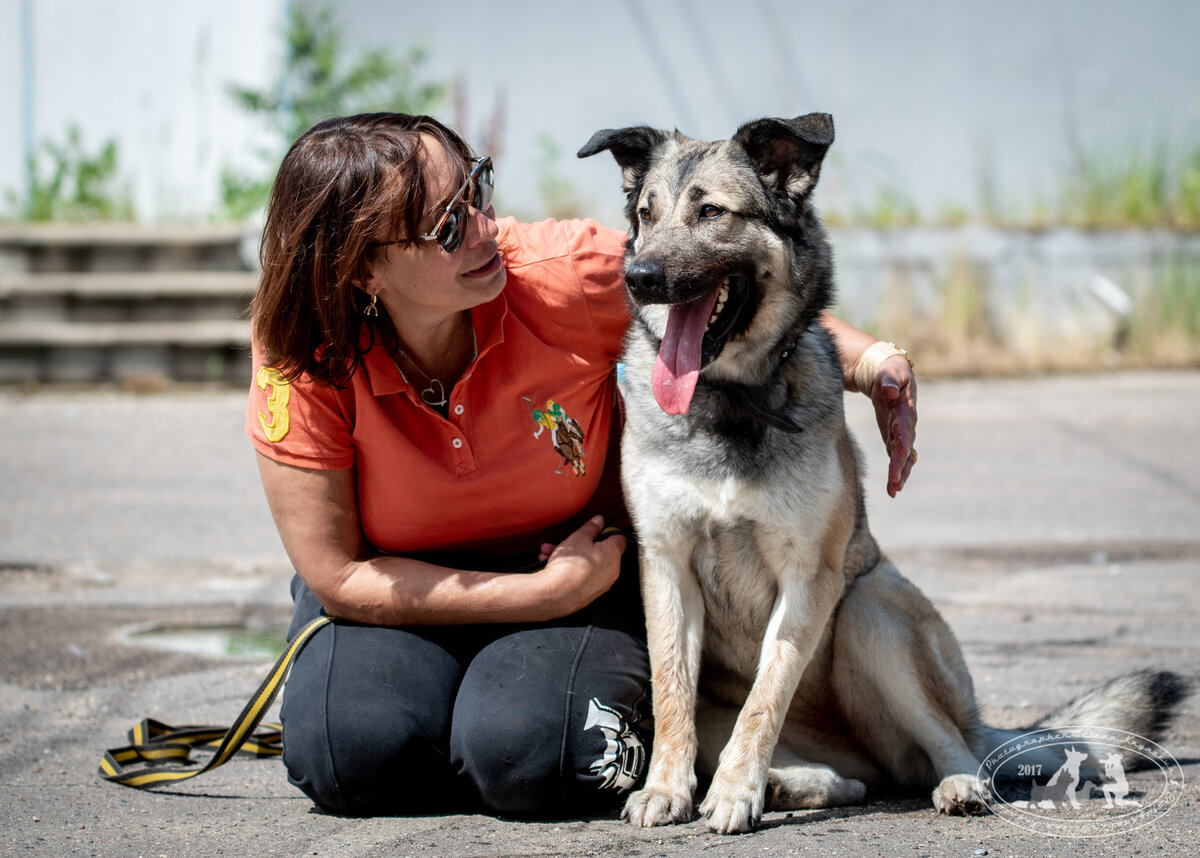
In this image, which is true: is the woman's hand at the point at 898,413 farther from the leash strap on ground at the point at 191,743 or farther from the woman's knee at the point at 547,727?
the leash strap on ground at the point at 191,743

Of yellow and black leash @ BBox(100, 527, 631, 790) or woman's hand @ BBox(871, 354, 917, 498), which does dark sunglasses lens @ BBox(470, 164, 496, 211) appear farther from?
woman's hand @ BBox(871, 354, 917, 498)

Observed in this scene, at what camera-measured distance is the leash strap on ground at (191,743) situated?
2.71 meters

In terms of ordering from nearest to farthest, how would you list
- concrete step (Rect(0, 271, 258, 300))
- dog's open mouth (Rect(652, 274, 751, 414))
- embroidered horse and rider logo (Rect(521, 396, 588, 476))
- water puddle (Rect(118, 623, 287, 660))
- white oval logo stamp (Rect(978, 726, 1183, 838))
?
white oval logo stamp (Rect(978, 726, 1183, 838))
dog's open mouth (Rect(652, 274, 751, 414))
embroidered horse and rider logo (Rect(521, 396, 588, 476))
water puddle (Rect(118, 623, 287, 660))
concrete step (Rect(0, 271, 258, 300))

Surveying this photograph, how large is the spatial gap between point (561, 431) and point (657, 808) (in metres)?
0.98

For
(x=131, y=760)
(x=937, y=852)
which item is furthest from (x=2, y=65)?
(x=937, y=852)

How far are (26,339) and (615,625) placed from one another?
718 cm

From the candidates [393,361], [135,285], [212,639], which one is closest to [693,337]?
[393,361]

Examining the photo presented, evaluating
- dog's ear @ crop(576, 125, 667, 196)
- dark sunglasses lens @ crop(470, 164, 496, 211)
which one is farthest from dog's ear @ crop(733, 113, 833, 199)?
dark sunglasses lens @ crop(470, 164, 496, 211)

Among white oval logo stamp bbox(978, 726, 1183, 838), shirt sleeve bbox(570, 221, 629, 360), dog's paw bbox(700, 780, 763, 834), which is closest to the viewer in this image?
dog's paw bbox(700, 780, 763, 834)

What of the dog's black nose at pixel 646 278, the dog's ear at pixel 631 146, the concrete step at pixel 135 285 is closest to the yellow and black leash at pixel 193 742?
the dog's black nose at pixel 646 278

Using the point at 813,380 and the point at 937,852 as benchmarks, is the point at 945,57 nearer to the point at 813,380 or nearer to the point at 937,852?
the point at 813,380

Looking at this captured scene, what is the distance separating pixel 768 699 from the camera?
8.39 ft

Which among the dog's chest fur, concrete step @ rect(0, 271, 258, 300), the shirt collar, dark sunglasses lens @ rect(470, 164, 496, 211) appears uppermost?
dark sunglasses lens @ rect(470, 164, 496, 211)

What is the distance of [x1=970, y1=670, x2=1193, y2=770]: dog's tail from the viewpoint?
109 inches
